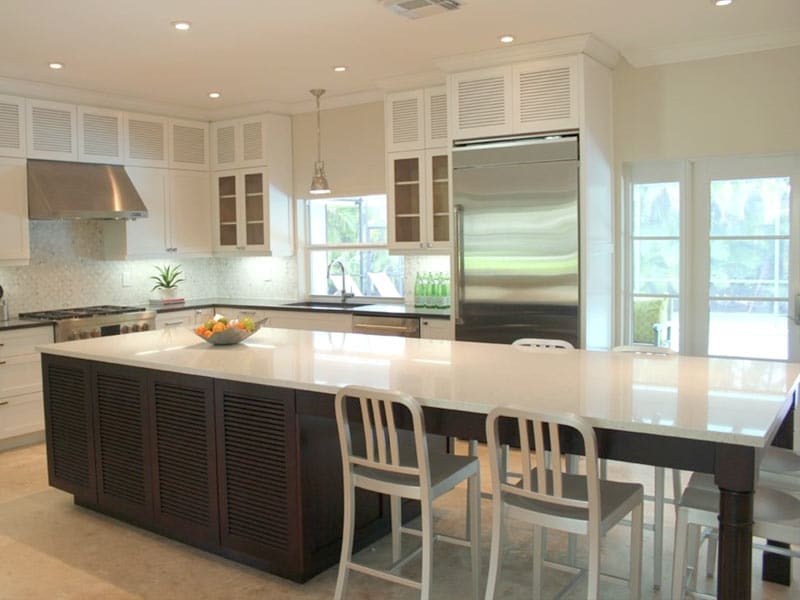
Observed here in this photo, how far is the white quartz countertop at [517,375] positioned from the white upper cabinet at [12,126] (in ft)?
7.34

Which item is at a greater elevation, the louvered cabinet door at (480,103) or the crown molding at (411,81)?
the crown molding at (411,81)

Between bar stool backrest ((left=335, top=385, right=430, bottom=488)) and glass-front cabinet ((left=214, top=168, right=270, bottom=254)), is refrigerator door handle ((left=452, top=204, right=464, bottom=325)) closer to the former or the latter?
glass-front cabinet ((left=214, top=168, right=270, bottom=254))

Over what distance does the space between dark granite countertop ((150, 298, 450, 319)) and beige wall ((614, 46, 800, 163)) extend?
1847 millimetres

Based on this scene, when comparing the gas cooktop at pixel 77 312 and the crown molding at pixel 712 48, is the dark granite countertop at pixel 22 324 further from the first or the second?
the crown molding at pixel 712 48

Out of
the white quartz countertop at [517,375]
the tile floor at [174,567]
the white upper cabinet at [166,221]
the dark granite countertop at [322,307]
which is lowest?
the tile floor at [174,567]

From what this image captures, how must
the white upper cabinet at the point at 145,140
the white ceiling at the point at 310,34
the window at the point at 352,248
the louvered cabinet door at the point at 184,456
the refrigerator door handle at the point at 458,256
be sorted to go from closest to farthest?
the louvered cabinet door at the point at 184,456
the white ceiling at the point at 310,34
the refrigerator door handle at the point at 458,256
the white upper cabinet at the point at 145,140
the window at the point at 352,248

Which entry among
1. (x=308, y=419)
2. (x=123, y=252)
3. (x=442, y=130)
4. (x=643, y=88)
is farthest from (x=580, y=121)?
(x=123, y=252)

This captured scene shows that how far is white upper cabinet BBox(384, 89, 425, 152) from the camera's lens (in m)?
5.91

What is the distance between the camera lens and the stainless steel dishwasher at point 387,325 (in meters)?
5.84

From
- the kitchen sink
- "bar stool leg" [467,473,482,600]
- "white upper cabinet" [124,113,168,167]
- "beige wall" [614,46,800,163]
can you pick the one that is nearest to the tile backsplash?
the kitchen sink

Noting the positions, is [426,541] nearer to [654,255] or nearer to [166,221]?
[654,255]

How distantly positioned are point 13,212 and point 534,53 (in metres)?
4.00

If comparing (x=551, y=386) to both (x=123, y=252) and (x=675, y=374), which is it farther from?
(x=123, y=252)

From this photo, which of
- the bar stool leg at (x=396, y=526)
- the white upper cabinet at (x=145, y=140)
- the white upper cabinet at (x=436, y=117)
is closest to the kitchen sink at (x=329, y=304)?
the white upper cabinet at (x=436, y=117)
